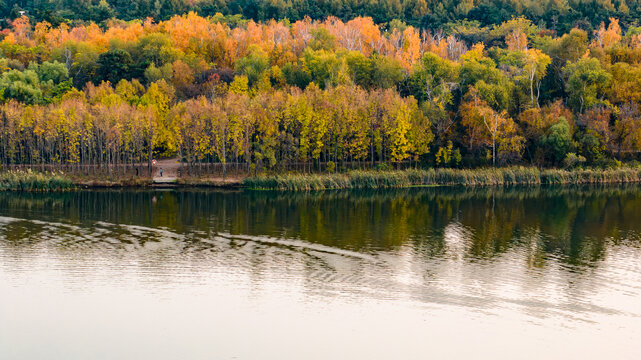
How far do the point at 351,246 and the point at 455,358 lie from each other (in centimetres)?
1783

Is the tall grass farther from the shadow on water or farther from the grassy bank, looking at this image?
the grassy bank

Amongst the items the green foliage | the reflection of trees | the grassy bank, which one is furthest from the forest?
the reflection of trees

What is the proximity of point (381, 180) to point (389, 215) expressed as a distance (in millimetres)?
18038

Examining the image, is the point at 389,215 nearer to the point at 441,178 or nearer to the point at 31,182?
the point at 441,178

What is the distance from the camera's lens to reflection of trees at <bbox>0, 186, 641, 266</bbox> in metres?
45.5

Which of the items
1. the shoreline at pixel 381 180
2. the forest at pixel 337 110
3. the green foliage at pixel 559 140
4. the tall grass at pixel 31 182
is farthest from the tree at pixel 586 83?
the tall grass at pixel 31 182

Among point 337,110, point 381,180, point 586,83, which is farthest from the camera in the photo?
point 586,83

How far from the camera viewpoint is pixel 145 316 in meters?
30.5

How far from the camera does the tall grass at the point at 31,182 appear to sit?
230ft

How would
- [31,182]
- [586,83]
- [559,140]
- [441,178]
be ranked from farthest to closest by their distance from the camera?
[586,83], [559,140], [441,178], [31,182]

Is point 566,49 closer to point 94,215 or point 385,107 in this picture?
point 385,107

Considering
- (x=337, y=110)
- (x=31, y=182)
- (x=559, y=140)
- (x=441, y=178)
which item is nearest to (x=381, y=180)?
(x=441, y=178)

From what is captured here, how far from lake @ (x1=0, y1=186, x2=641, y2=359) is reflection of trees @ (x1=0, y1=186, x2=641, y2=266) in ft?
1.03

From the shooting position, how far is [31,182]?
70.4 meters
